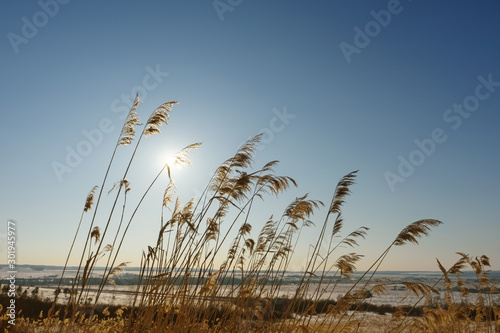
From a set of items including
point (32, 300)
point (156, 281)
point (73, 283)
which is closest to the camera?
point (73, 283)

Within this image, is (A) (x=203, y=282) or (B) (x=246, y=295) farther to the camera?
(B) (x=246, y=295)

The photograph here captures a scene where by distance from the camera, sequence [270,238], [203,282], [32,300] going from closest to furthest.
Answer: [203,282]
[270,238]
[32,300]

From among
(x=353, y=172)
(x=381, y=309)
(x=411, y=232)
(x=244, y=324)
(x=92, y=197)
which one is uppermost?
(x=353, y=172)

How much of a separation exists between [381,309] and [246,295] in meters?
16.0

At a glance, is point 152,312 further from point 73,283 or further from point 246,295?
point 246,295

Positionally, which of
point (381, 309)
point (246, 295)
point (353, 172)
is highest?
point (353, 172)

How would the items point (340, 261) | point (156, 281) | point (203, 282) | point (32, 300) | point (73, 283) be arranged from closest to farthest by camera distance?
point (73, 283)
point (156, 281)
point (203, 282)
point (340, 261)
point (32, 300)

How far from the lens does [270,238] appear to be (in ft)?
18.4

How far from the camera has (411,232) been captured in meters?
4.50

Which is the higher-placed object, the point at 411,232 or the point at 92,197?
the point at 92,197

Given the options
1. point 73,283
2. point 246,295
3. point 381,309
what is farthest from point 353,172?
point 381,309

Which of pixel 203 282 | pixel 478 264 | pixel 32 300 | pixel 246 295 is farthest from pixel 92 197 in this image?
pixel 32 300

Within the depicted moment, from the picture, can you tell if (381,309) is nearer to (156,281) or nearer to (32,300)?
(32,300)

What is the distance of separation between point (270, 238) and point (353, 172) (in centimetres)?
170
